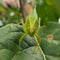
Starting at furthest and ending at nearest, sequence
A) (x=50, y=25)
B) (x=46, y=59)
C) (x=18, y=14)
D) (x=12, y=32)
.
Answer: (x=18, y=14) → (x=50, y=25) → (x=12, y=32) → (x=46, y=59)

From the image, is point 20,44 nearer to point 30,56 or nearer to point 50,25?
point 30,56

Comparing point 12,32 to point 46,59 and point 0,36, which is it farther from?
point 46,59

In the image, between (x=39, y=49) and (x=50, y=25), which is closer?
(x=39, y=49)

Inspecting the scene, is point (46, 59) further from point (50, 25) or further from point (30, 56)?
point (50, 25)

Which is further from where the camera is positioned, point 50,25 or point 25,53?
point 50,25

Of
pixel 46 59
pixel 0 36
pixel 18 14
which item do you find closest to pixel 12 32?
pixel 0 36

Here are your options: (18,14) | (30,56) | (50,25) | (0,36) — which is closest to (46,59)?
(30,56)

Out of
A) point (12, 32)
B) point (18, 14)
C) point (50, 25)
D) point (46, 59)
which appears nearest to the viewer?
point (46, 59)
